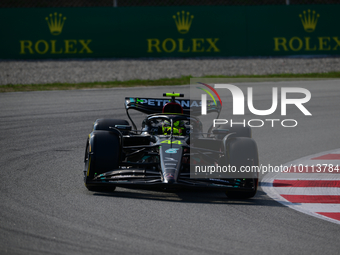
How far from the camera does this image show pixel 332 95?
14273mm

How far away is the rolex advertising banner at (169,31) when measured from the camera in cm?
1752

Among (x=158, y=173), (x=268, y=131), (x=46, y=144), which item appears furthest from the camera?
(x=268, y=131)

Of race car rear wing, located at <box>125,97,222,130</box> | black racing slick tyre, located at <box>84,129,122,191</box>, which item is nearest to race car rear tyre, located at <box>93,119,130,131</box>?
race car rear wing, located at <box>125,97,222,130</box>

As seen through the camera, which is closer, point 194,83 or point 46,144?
point 46,144

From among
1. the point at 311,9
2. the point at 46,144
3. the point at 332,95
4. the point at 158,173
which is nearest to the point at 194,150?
the point at 158,173

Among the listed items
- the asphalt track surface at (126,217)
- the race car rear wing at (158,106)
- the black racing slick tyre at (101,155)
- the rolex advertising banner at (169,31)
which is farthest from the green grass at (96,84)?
the black racing slick tyre at (101,155)

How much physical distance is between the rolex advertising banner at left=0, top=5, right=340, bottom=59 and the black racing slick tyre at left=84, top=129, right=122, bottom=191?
12.0m

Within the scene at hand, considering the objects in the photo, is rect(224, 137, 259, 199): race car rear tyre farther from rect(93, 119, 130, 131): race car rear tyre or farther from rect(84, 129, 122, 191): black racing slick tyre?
rect(93, 119, 130, 131): race car rear tyre

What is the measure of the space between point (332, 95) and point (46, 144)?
8.48 metres

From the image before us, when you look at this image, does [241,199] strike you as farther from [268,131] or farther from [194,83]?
[194,83]

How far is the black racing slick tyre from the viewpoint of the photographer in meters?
6.07

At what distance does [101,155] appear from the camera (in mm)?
6156

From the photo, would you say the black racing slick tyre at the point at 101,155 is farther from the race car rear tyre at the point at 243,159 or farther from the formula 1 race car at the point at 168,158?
the race car rear tyre at the point at 243,159

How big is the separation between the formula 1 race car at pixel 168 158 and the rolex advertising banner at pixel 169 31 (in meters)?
11.2
